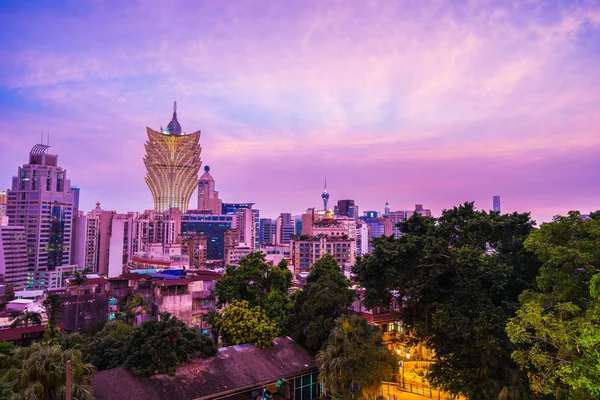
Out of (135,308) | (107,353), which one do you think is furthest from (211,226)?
(107,353)

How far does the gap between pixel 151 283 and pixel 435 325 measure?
92.4 ft

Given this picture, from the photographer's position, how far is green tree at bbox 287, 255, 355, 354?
19125 mm

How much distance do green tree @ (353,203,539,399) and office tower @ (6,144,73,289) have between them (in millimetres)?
86049

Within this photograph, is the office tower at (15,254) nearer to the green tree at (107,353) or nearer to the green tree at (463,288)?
the green tree at (107,353)

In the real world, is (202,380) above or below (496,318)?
below

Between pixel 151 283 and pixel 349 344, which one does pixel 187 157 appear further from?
pixel 349 344

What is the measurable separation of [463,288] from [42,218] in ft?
331

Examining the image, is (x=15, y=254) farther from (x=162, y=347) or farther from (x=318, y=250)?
(x=162, y=347)

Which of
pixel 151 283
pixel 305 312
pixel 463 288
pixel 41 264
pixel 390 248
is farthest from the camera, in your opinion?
pixel 41 264

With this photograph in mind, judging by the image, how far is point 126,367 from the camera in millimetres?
15062

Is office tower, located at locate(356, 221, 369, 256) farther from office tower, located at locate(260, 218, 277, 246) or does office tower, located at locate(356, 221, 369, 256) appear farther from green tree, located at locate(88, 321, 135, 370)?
green tree, located at locate(88, 321, 135, 370)

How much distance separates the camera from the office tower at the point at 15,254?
79.4 m

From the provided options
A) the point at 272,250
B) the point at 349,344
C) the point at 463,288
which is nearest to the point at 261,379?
the point at 349,344

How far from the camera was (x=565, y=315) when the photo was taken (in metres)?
11.9
